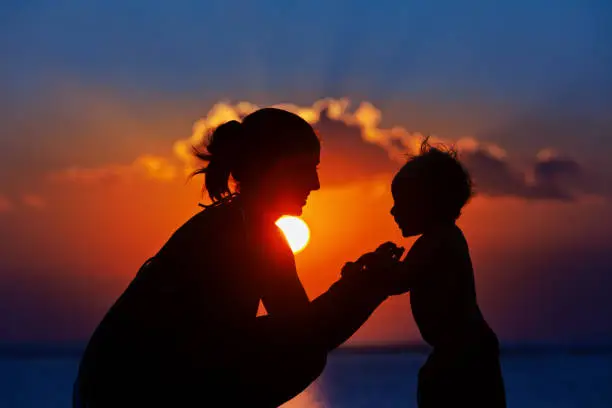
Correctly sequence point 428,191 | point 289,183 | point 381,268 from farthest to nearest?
point 428,191 → point 381,268 → point 289,183

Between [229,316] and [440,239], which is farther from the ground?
[440,239]

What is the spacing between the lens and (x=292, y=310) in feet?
9.05

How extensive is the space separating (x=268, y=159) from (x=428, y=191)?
3.70ft

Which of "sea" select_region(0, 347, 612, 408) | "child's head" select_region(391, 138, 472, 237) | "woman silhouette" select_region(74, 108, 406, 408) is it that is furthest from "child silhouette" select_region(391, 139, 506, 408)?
"sea" select_region(0, 347, 612, 408)

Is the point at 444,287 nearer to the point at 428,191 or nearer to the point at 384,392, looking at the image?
the point at 428,191

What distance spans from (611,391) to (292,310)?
11062 mm

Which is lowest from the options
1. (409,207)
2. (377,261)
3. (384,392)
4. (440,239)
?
(384,392)

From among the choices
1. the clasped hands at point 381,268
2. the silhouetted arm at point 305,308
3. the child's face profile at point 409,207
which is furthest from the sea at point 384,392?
the silhouetted arm at point 305,308

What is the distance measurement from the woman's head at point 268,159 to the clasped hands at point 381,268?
0.34 m

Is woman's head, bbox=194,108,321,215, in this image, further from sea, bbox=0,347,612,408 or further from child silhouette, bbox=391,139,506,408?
sea, bbox=0,347,612,408

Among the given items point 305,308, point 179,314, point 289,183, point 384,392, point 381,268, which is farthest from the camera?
point 384,392

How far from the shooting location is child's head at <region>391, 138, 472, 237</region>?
374 centimetres

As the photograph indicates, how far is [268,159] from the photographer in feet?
9.52

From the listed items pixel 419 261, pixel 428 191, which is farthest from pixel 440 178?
pixel 419 261
